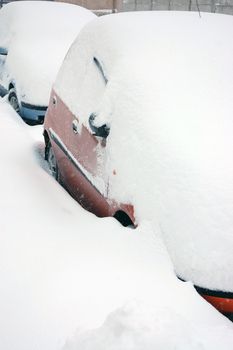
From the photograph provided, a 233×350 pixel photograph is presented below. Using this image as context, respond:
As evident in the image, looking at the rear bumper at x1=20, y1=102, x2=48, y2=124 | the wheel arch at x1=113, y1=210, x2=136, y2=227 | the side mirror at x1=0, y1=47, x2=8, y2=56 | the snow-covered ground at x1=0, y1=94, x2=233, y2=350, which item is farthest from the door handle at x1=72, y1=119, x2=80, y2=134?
the side mirror at x1=0, y1=47, x2=8, y2=56

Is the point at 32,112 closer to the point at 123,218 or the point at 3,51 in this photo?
the point at 3,51

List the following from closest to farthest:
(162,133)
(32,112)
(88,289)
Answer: (88,289) < (162,133) < (32,112)

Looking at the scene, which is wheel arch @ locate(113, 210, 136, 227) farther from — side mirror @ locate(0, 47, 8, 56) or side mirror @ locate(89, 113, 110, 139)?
side mirror @ locate(0, 47, 8, 56)

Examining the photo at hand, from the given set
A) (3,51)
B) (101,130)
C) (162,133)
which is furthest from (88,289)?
(3,51)

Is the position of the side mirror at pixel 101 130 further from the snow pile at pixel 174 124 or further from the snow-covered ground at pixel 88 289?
the snow-covered ground at pixel 88 289

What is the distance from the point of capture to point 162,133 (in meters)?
2.80

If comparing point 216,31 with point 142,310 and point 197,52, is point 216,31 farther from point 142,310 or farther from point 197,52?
point 142,310

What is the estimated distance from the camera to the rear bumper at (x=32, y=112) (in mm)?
6066

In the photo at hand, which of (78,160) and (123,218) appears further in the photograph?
(78,160)

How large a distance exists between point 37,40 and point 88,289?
18.0 ft

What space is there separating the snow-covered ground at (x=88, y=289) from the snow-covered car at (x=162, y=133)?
154 millimetres

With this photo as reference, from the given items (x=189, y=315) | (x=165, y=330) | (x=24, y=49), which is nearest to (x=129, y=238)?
(x=189, y=315)

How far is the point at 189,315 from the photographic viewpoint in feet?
7.22

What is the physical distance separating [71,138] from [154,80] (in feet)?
3.47
